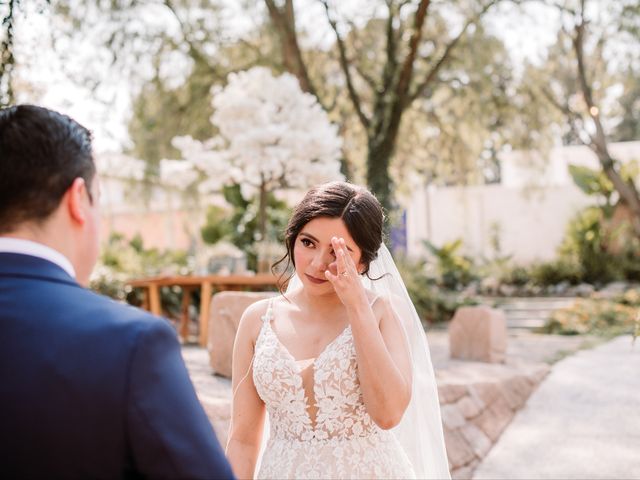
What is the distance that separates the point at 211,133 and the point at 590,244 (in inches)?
342

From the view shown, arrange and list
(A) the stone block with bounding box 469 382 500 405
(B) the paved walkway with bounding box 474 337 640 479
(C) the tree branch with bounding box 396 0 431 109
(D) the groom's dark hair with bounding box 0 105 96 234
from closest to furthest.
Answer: (D) the groom's dark hair with bounding box 0 105 96 234 → (B) the paved walkway with bounding box 474 337 640 479 → (A) the stone block with bounding box 469 382 500 405 → (C) the tree branch with bounding box 396 0 431 109

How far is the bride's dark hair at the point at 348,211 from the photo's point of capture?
2.07 metres

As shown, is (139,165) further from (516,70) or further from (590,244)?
(590,244)

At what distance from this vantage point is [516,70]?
12727 mm

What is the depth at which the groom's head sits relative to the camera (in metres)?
1.02

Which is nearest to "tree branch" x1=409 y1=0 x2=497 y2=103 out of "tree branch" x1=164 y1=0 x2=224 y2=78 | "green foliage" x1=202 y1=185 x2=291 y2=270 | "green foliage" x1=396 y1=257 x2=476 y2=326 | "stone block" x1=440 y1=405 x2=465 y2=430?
"green foliage" x1=202 y1=185 x2=291 y2=270

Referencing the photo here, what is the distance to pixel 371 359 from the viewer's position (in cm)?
184

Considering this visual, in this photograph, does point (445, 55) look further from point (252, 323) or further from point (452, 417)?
point (252, 323)

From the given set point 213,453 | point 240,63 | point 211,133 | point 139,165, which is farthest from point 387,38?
point 213,453

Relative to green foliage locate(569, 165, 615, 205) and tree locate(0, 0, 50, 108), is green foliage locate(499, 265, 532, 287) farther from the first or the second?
tree locate(0, 0, 50, 108)

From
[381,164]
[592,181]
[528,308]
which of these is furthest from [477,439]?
[592,181]

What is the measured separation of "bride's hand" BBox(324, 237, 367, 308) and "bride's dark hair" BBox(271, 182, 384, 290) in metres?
0.29

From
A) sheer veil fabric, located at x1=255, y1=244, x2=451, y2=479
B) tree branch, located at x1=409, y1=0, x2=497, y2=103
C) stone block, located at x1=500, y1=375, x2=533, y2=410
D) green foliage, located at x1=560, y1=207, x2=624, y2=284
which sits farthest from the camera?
green foliage, located at x1=560, y1=207, x2=624, y2=284

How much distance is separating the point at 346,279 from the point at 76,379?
942mm
